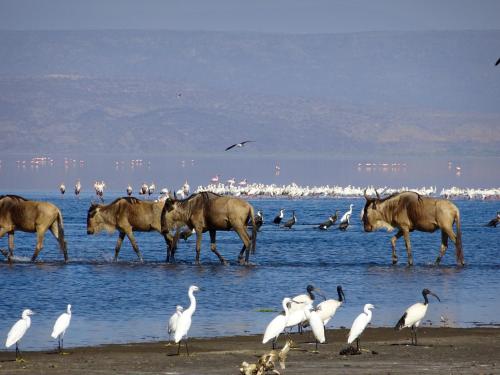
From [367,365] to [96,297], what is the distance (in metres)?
7.85

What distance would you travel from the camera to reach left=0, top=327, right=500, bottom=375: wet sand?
14.3 meters

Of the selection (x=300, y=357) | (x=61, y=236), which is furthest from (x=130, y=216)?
(x=300, y=357)

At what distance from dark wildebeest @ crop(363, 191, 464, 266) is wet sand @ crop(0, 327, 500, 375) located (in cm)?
979

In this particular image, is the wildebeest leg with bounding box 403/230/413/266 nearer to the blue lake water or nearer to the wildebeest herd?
the wildebeest herd

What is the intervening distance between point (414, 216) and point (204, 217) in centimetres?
409

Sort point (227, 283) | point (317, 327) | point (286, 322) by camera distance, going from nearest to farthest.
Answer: point (317, 327)
point (286, 322)
point (227, 283)

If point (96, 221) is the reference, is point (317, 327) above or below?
below

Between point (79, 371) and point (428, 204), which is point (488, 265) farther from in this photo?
point (79, 371)

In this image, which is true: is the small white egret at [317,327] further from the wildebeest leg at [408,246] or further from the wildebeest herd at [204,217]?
the wildebeest leg at [408,246]

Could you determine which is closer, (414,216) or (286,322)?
(286,322)

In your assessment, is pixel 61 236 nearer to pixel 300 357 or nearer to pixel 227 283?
pixel 227 283

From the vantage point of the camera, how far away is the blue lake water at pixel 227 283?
18891 mm

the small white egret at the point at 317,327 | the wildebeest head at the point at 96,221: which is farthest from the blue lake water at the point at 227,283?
the small white egret at the point at 317,327

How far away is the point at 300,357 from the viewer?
50.5 ft
